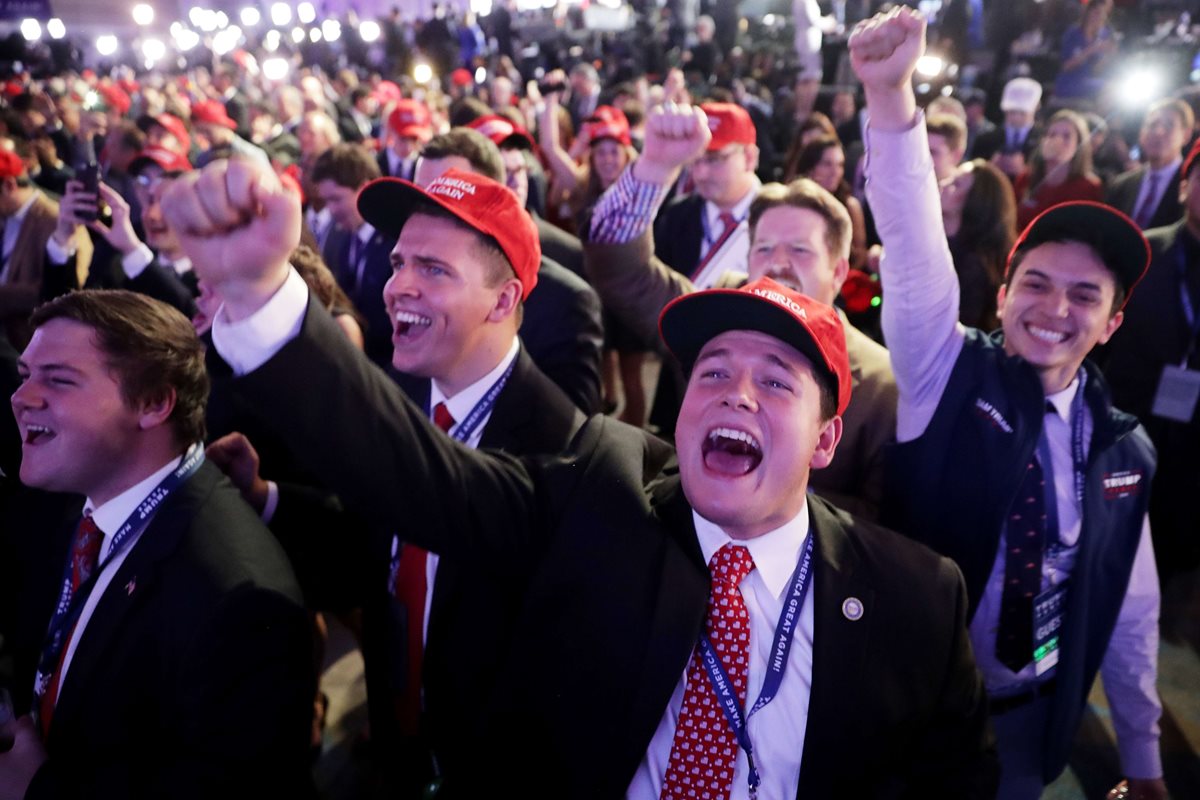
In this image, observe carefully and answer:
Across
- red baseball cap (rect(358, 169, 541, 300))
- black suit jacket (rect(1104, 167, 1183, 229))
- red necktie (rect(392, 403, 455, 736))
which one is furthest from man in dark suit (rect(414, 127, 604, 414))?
black suit jacket (rect(1104, 167, 1183, 229))

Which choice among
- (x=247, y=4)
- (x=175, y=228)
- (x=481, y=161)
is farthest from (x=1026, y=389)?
(x=247, y=4)

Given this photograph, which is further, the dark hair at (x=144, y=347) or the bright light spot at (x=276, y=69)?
the bright light spot at (x=276, y=69)

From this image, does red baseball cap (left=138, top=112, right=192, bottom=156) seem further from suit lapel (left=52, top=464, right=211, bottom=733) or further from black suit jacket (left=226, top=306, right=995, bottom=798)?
black suit jacket (left=226, top=306, right=995, bottom=798)

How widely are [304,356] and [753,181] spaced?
10.5 ft

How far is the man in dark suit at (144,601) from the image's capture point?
1503 mm

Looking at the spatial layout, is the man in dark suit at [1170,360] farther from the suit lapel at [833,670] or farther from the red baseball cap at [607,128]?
the red baseball cap at [607,128]

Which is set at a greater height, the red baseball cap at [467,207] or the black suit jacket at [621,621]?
the red baseball cap at [467,207]

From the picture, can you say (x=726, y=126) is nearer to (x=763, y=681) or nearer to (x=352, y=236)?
(x=352, y=236)

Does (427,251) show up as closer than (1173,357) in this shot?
Yes

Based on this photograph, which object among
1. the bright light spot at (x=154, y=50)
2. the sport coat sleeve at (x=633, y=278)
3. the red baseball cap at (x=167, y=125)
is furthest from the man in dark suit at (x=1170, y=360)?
the bright light spot at (x=154, y=50)

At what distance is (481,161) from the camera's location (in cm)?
326

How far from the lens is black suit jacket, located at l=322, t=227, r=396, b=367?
3559mm

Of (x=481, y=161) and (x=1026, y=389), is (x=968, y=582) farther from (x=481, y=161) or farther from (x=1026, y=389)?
(x=481, y=161)

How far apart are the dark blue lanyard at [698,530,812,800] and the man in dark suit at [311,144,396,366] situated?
9.32ft
